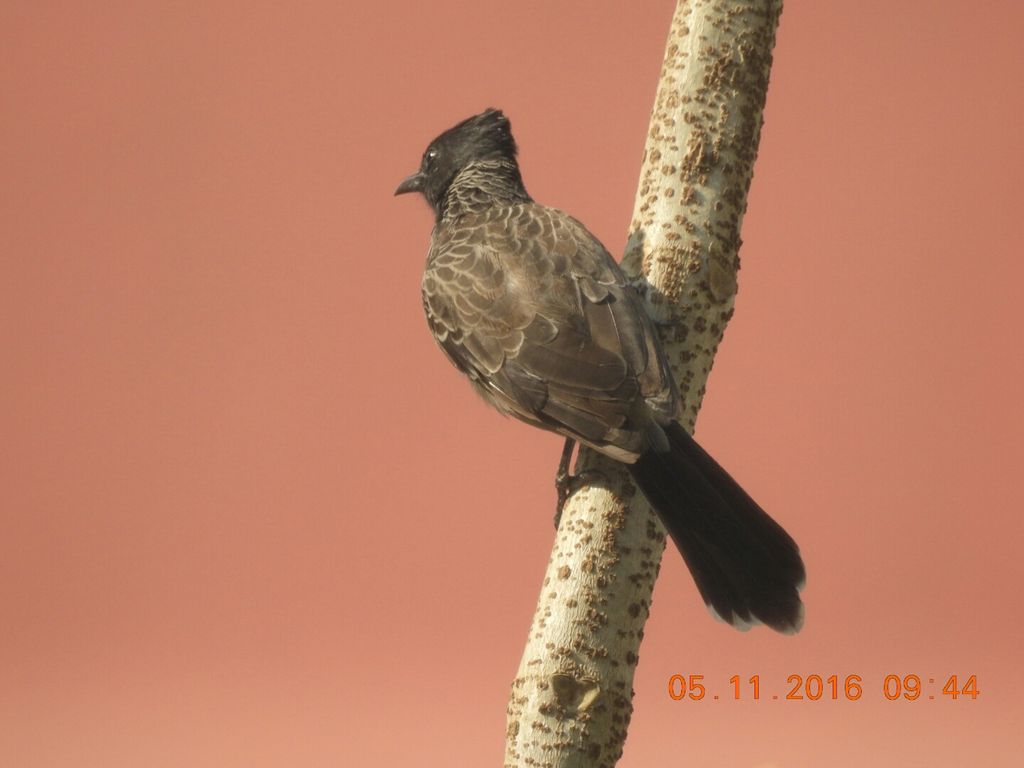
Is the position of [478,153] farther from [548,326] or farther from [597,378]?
[597,378]

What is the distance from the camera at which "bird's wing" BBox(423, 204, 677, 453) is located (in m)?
2.27

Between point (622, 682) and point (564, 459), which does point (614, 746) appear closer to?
point (622, 682)

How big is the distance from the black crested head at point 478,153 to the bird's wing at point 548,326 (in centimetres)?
34

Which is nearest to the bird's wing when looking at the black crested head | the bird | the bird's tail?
the bird

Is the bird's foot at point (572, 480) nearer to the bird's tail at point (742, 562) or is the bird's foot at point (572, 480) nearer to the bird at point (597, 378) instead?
the bird at point (597, 378)

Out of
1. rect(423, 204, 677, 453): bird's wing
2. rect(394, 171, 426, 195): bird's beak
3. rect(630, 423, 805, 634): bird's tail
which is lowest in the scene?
rect(630, 423, 805, 634): bird's tail

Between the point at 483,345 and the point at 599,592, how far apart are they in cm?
71

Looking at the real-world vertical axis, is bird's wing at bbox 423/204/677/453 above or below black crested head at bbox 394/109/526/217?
below

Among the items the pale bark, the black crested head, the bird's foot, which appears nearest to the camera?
the pale bark

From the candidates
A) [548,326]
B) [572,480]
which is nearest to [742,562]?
[572,480]

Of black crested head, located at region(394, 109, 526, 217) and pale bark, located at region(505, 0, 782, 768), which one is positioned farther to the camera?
black crested head, located at region(394, 109, 526, 217)

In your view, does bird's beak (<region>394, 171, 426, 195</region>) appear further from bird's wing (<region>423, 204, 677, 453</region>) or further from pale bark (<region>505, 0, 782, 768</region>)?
pale bark (<region>505, 0, 782, 768</region>)

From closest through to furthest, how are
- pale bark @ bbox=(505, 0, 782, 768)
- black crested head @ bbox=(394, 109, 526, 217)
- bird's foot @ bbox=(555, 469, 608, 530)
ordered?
pale bark @ bbox=(505, 0, 782, 768), bird's foot @ bbox=(555, 469, 608, 530), black crested head @ bbox=(394, 109, 526, 217)

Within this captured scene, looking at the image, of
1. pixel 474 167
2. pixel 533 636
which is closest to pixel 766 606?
pixel 533 636
